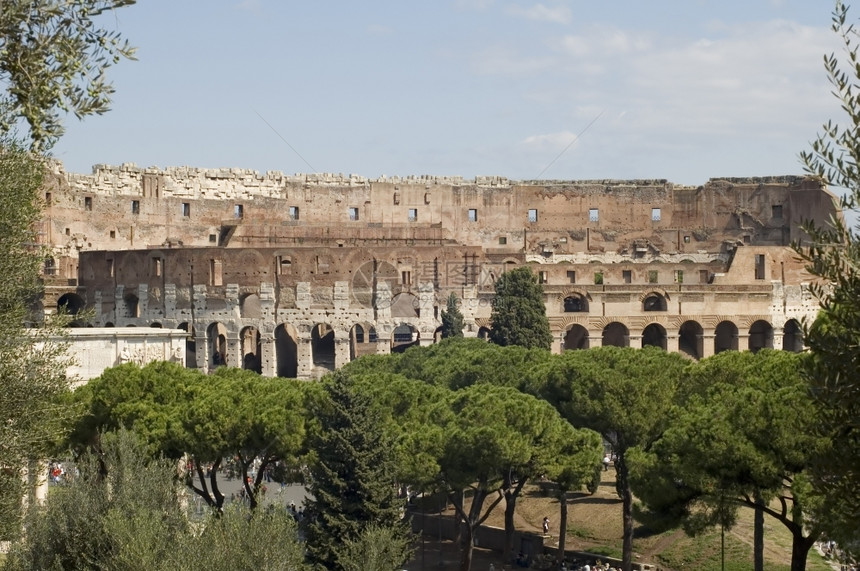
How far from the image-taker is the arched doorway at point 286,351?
52.4 meters

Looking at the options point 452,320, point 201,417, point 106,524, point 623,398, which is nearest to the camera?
point 106,524

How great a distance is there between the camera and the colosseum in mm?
50312

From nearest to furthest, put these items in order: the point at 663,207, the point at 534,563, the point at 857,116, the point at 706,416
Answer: the point at 857,116
the point at 706,416
the point at 534,563
the point at 663,207

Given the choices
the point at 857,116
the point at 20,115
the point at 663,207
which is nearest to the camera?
the point at 857,116

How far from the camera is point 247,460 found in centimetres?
2647

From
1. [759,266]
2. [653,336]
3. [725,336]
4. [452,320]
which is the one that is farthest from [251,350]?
[759,266]

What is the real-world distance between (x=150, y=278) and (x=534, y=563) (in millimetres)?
27410

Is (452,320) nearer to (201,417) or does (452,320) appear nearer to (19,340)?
(201,417)

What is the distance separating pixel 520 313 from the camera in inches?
1885

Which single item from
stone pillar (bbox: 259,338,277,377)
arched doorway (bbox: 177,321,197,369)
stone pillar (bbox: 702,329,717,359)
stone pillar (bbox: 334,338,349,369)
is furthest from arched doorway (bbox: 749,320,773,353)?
arched doorway (bbox: 177,321,197,369)

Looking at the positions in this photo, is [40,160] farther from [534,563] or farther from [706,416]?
[534,563]

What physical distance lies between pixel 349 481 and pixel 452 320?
25.9m

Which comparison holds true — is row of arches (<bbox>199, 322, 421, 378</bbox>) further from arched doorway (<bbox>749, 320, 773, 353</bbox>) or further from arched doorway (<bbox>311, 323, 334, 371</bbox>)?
arched doorway (<bbox>749, 320, 773, 353</bbox>)

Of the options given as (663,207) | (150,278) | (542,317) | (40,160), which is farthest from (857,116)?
(663,207)
